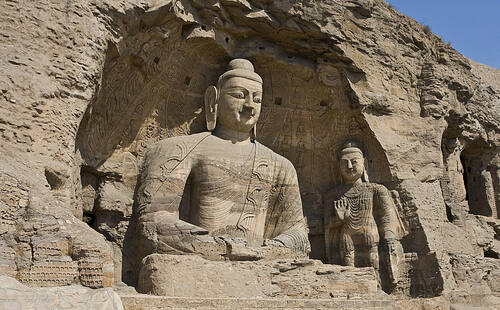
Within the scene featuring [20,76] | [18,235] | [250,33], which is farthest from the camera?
[250,33]

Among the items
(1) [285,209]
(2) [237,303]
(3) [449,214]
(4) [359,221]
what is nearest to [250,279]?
(2) [237,303]

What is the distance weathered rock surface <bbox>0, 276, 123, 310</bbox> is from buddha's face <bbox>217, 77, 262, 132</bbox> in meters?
4.04

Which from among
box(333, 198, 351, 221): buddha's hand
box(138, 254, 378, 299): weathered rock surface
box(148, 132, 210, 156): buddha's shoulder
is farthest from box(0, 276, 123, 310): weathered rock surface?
box(333, 198, 351, 221): buddha's hand

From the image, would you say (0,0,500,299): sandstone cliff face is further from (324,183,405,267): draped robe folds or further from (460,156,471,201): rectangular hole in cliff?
(460,156,471,201): rectangular hole in cliff

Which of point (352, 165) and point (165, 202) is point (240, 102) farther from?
point (352, 165)

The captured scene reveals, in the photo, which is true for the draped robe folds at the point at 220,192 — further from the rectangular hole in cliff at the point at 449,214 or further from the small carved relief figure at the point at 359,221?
the rectangular hole in cliff at the point at 449,214

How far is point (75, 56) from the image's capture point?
21.5 ft

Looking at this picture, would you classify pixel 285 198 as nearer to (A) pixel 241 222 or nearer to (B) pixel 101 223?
(A) pixel 241 222

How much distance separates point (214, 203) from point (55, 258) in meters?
2.96

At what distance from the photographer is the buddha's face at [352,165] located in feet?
29.9


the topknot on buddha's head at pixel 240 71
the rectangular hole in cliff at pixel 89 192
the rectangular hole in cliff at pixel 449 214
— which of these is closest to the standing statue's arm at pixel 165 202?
the rectangular hole in cliff at pixel 89 192

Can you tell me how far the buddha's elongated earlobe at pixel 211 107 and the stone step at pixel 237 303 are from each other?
298cm

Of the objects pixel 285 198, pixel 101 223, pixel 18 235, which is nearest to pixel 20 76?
pixel 18 235

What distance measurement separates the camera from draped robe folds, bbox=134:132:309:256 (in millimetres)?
7512
